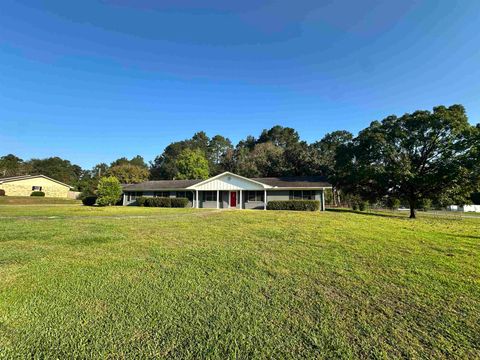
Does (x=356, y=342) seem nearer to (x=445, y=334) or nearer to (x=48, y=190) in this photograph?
(x=445, y=334)

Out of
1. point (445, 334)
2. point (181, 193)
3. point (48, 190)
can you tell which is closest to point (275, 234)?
point (445, 334)

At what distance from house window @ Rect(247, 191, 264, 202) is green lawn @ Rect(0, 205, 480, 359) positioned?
20.1 meters

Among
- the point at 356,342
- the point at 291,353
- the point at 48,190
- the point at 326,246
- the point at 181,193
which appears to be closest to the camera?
the point at 291,353

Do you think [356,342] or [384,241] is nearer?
[356,342]

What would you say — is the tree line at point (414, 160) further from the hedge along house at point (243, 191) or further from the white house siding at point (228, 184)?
the white house siding at point (228, 184)

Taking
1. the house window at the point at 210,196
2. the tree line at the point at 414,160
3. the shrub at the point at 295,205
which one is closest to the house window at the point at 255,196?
the shrub at the point at 295,205

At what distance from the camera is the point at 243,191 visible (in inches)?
1074

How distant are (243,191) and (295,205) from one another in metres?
6.25

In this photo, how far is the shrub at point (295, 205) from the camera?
75.3ft

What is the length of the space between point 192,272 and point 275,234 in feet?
15.1

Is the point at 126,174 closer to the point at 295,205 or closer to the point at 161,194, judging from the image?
the point at 161,194

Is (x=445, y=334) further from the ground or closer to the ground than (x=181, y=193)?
closer to the ground

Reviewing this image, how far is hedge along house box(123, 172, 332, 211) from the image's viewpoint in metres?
25.2

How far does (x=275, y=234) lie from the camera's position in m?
8.75
